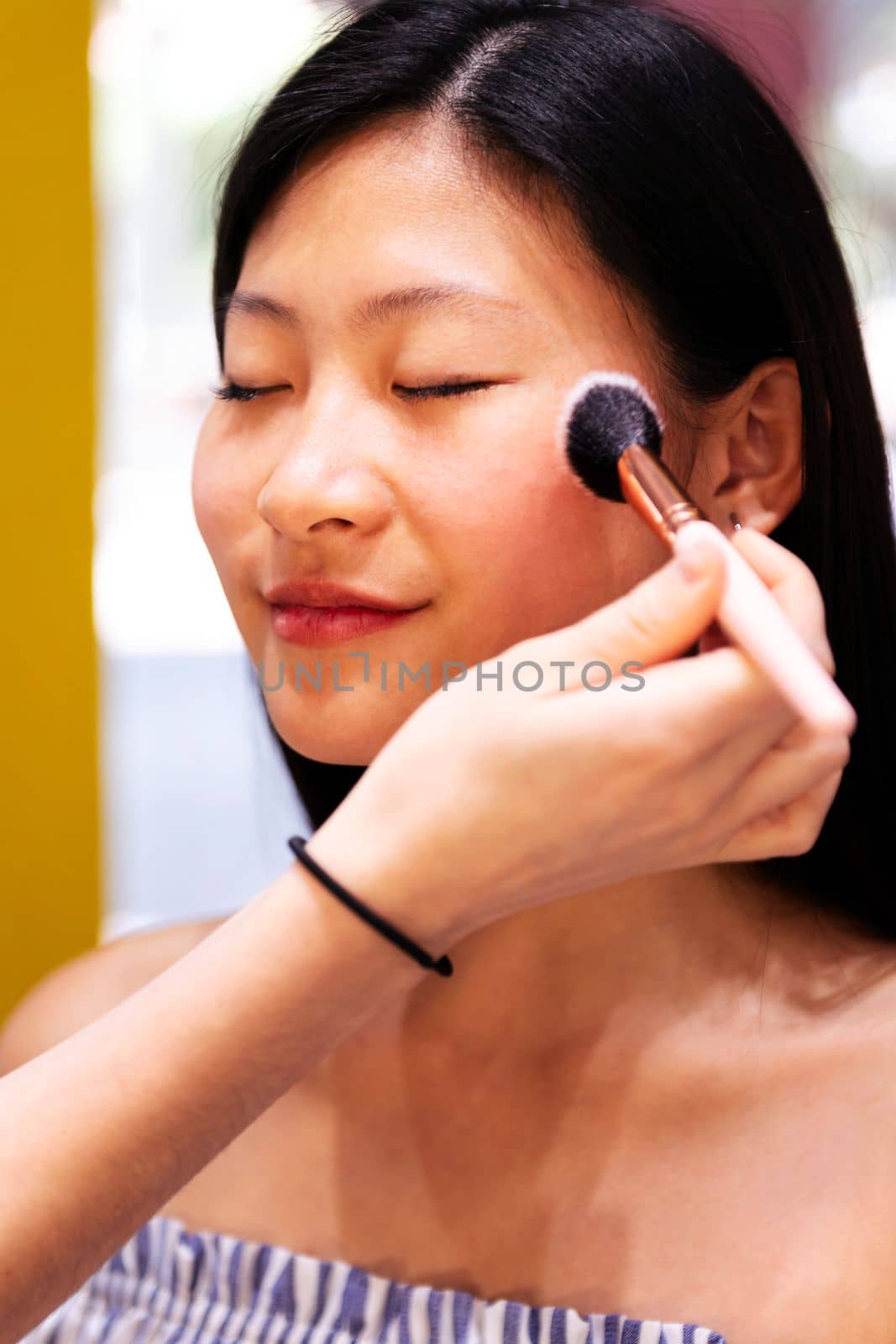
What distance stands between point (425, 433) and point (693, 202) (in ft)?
0.68

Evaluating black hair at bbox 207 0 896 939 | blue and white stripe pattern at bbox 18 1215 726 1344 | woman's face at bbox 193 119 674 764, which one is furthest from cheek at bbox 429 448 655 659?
blue and white stripe pattern at bbox 18 1215 726 1344

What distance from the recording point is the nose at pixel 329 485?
0.67 meters

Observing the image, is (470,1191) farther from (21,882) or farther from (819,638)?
(21,882)

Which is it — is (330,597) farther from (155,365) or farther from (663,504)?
(155,365)

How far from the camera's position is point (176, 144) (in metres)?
1.56

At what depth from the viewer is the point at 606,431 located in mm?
601

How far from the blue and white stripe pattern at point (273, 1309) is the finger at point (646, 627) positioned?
1.27 ft

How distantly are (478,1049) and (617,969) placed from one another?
0.11 metres

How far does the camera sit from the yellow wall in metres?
1.15

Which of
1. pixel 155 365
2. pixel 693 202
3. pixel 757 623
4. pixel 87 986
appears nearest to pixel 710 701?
pixel 757 623

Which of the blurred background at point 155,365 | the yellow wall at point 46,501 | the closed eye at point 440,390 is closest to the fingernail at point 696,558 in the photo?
the closed eye at point 440,390

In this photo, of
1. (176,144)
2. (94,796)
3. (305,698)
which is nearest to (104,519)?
(94,796)

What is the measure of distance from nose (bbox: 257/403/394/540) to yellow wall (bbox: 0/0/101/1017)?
0.58 metres

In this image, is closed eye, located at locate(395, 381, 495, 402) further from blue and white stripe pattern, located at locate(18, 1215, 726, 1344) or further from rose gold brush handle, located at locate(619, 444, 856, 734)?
blue and white stripe pattern, located at locate(18, 1215, 726, 1344)
